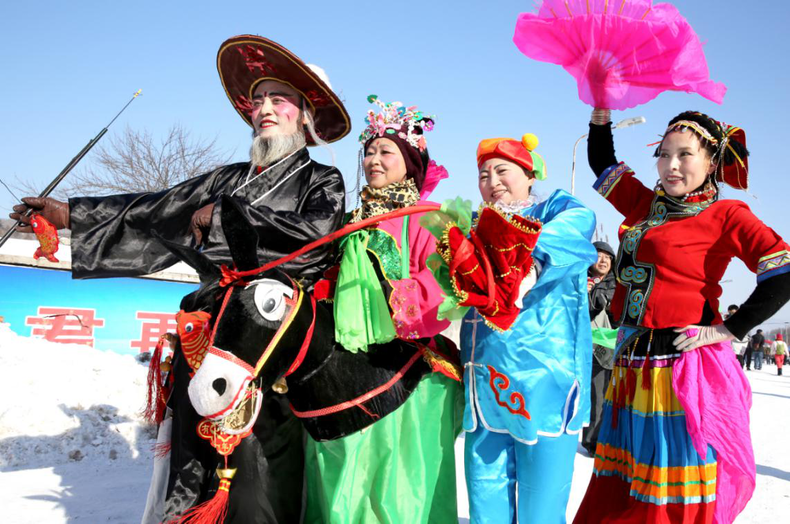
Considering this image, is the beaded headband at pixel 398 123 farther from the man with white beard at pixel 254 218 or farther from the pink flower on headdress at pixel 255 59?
the pink flower on headdress at pixel 255 59

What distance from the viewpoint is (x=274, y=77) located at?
3016mm

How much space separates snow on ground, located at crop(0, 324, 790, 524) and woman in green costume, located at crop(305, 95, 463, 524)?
198cm

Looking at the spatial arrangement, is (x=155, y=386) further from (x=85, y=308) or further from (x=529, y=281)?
(x=85, y=308)

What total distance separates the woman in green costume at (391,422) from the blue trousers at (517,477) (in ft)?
0.37

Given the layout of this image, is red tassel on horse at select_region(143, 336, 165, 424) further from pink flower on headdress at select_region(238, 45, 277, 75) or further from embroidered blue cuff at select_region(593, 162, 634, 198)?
embroidered blue cuff at select_region(593, 162, 634, 198)

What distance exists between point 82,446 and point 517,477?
15.9 ft

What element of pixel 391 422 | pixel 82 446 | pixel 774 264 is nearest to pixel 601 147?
pixel 774 264

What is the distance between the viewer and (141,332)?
9992 mm

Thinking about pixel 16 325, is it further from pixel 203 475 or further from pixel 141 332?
pixel 203 475

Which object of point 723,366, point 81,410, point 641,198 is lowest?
point 81,410

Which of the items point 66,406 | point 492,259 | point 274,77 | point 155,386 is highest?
point 274,77

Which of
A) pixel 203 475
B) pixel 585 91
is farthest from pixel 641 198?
pixel 203 475

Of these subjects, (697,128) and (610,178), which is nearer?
(697,128)

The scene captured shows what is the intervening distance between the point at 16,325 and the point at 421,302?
911cm
